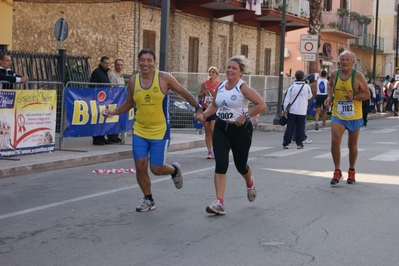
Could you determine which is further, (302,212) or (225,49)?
(225,49)

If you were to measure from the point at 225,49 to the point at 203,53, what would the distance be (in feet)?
7.37

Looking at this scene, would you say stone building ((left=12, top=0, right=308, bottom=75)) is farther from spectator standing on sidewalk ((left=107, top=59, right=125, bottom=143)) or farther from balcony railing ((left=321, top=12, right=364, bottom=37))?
balcony railing ((left=321, top=12, right=364, bottom=37))

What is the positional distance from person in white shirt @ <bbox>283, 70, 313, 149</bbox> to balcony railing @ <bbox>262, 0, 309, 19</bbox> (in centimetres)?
1806

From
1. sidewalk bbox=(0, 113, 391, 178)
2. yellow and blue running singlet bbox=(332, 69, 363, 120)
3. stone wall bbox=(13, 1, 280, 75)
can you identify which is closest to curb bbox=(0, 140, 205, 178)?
sidewalk bbox=(0, 113, 391, 178)

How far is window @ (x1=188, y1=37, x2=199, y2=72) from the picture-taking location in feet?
102

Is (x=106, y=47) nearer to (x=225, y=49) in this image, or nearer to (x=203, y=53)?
A: (x=203, y=53)

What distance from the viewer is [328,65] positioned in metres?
50.4

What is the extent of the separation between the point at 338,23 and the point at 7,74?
37.0m

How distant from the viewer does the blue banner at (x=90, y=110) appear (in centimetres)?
1489

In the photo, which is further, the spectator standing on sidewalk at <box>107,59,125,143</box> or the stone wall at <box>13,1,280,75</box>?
the stone wall at <box>13,1,280,75</box>

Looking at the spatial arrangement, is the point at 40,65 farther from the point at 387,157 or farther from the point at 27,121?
the point at 387,157

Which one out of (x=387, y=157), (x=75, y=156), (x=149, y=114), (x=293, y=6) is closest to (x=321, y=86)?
(x=387, y=157)

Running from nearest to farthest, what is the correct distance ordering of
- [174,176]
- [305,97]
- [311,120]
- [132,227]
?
[132,227] < [174,176] < [305,97] < [311,120]

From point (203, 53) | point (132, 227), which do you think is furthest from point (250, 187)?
point (203, 53)
